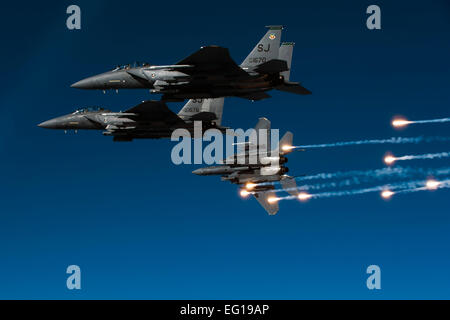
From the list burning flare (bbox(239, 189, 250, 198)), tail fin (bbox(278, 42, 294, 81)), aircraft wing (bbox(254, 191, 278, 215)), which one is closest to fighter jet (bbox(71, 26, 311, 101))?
tail fin (bbox(278, 42, 294, 81))

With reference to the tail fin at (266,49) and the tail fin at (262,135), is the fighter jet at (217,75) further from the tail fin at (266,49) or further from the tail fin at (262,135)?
the tail fin at (262,135)

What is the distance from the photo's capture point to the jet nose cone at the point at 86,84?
2137 inches

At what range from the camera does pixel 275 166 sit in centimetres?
6188

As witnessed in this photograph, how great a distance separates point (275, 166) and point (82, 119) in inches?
759

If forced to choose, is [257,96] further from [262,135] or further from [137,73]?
[262,135]

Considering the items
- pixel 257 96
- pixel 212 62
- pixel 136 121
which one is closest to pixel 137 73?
pixel 136 121

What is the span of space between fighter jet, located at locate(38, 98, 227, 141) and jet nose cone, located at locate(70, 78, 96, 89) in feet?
11.1

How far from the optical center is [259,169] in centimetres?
6425

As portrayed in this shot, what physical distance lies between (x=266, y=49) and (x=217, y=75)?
17.7 feet

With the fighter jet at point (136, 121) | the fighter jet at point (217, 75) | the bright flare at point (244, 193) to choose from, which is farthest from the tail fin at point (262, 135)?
the fighter jet at point (217, 75)

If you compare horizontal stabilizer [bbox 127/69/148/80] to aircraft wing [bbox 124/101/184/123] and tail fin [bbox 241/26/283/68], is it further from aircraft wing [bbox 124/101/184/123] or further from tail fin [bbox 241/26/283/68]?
tail fin [bbox 241/26/283/68]

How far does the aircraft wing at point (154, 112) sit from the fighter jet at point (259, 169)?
11412 millimetres

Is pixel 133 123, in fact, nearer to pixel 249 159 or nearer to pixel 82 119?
pixel 82 119
